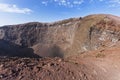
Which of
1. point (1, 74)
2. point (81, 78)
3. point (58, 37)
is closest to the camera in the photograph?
point (1, 74)

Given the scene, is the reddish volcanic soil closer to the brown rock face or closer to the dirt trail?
the dirt trail

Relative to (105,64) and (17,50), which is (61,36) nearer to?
(17,50)

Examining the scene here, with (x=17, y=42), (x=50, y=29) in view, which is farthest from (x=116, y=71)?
(x=17, y=42)

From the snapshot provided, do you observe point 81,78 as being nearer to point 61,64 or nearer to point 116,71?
Result: point 61,64

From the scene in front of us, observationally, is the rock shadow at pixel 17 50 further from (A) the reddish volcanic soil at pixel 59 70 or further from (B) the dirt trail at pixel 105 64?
(A) the reddish volcanic soil at pixel 59 70

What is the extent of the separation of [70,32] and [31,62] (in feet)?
114

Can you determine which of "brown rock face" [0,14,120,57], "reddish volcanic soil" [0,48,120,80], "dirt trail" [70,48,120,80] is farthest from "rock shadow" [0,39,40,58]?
"reddish volcanic soil" [0,48,120,80]

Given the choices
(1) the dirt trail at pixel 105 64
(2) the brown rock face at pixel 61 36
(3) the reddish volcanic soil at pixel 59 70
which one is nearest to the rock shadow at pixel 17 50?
(2) the brown rock face at pixel 61 36

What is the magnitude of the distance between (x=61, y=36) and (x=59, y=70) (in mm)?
38638

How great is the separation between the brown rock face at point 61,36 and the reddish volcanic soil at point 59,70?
42.8 feet

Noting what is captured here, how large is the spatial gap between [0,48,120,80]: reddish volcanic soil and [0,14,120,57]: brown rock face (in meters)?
13.0

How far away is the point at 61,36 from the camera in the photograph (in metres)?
51.3

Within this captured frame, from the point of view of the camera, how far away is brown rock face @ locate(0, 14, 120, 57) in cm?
3237

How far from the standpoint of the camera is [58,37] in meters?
52.0
